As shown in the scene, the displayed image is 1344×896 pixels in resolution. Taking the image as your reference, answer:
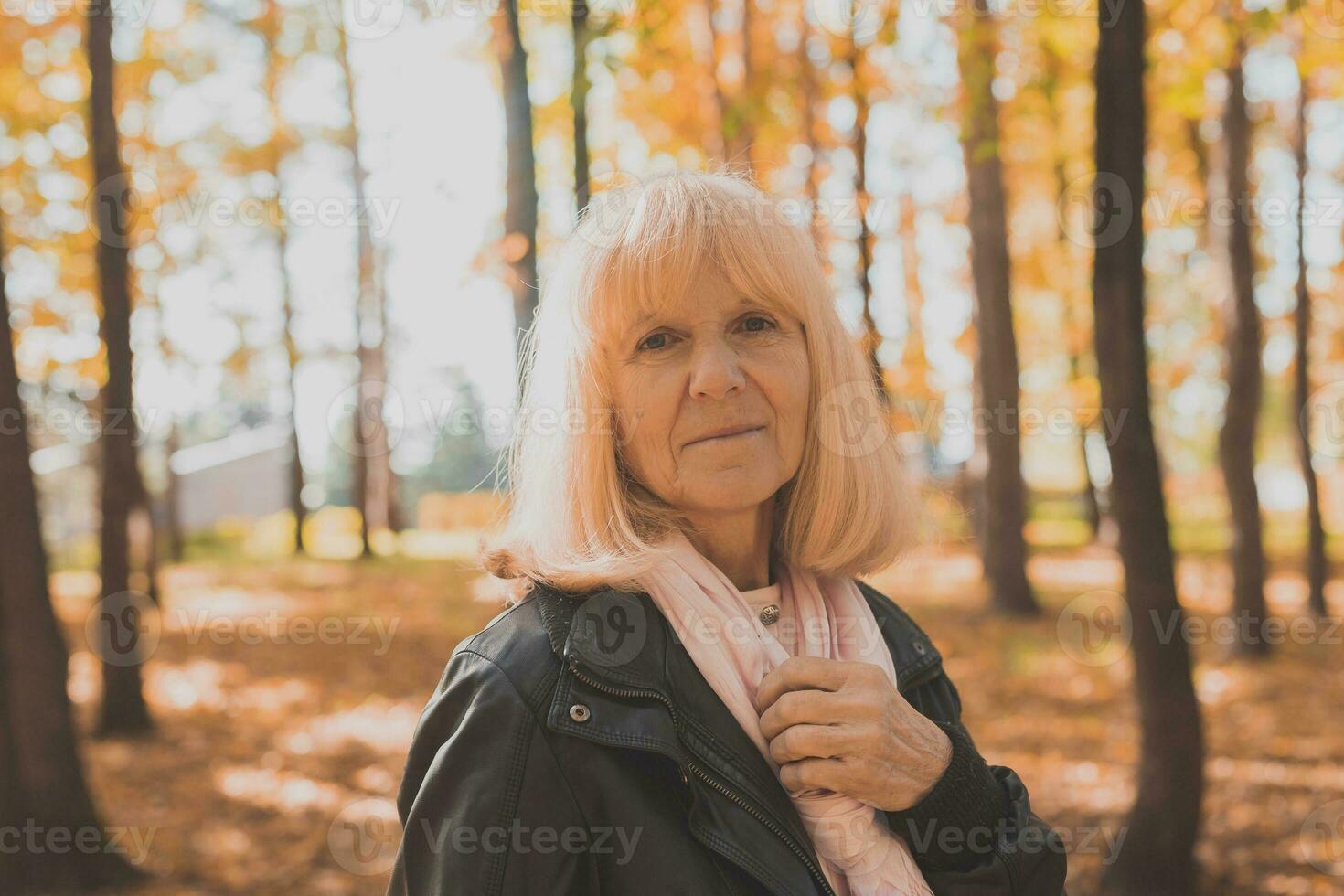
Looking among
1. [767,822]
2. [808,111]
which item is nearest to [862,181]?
[808,111]

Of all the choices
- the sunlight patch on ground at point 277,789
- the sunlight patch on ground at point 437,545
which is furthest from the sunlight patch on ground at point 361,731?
the sunlight patch on ground at point 437,545

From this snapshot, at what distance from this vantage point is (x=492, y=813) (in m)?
1.55

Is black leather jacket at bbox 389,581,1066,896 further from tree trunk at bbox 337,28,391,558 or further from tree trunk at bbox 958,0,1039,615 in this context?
tree trunk at bbox 337,28,391,558

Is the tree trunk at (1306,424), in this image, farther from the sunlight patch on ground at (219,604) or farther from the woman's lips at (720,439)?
the sunlight patch on ground at (219,604)

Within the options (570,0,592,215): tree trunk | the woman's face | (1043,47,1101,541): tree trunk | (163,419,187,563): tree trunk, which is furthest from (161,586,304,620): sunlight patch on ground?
(1043,47,1101,541): tree trunk

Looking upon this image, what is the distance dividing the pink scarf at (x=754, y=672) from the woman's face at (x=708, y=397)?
139 millimetres

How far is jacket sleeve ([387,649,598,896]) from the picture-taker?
1.53m

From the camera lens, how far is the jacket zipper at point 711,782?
165cm

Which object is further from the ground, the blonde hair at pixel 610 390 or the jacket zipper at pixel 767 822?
the blonde hair at pixel 610 390

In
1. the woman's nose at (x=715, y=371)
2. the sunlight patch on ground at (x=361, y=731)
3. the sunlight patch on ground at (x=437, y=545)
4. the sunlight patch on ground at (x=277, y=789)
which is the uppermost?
the woman's nose at (x=715, y=371)

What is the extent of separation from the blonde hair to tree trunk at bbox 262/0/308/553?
36.6 feet

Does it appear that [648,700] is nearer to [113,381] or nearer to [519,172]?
[519,172]

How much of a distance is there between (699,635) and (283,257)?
16.6m

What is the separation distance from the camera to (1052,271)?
57.4 ft
